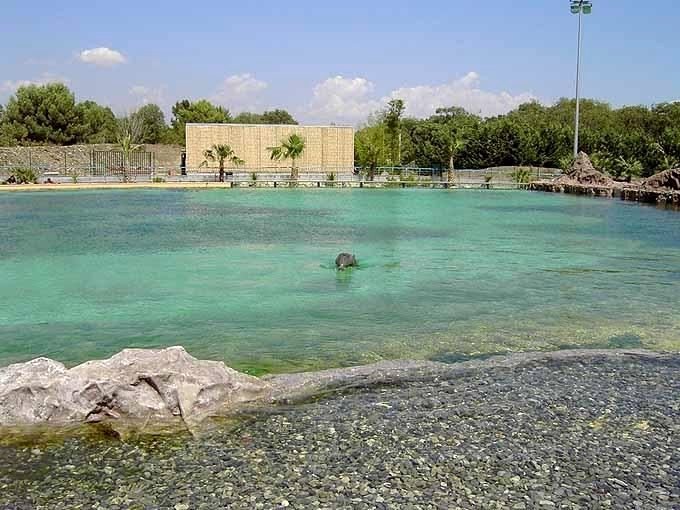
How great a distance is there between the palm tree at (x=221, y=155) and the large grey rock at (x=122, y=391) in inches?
1494

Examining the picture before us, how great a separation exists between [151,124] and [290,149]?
33.3 metres

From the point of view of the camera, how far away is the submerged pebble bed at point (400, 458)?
423 centimetres

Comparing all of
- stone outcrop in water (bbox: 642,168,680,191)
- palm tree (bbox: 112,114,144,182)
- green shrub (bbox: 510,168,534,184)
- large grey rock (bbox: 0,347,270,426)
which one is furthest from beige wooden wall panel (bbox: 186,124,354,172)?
large grey rock (bbox: 0,347,270,426)

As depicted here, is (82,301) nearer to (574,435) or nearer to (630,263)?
(574,435)

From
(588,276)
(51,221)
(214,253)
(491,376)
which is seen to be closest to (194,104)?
(51,221)

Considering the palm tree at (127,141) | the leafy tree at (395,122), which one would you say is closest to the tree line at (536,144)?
the leafy tree at (395,122)

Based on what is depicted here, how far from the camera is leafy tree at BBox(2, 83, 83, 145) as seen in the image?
57.6m

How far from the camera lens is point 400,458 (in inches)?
188

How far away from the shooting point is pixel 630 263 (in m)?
15.1

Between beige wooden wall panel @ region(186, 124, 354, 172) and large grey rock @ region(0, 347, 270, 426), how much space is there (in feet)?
138

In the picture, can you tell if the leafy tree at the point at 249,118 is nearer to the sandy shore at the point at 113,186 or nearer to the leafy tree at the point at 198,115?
the leafy tree at the point at 198,115

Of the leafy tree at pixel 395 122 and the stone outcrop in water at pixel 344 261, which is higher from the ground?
A: the leafy tree at pixel 395 122

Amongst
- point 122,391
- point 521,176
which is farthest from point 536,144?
point 122,391

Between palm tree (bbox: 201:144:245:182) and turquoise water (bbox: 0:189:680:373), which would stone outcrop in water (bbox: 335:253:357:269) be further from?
palm tree (bbox: 201:144:245:182)
